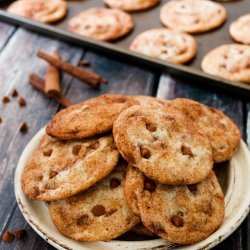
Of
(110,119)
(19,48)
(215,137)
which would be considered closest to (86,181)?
(110,119)

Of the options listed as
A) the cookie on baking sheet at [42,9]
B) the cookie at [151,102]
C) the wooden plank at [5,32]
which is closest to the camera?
the cookie at [151,102]

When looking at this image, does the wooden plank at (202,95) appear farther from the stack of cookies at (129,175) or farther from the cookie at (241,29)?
the stack of cookies at (129,175)

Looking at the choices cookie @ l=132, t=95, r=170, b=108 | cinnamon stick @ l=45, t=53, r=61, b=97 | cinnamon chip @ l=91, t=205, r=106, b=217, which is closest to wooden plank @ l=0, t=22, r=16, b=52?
cinnamon stick @ l=45, t=53, r=61, b=97

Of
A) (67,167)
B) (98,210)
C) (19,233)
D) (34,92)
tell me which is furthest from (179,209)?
(34,92)

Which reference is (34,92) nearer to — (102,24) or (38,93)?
(38,93)

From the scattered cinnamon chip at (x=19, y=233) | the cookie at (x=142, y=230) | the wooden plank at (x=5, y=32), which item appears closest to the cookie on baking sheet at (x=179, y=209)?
the cookie at (x=142, y=230)

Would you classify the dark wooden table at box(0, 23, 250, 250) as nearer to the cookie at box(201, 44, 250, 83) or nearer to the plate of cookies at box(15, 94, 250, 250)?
the cookie at box(201, 44, 250, 83)
